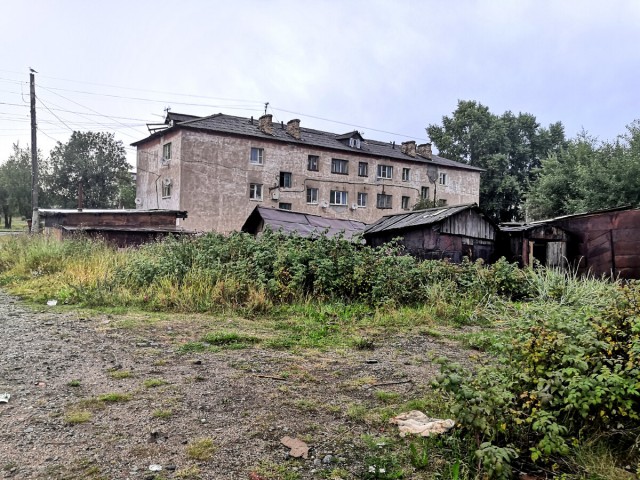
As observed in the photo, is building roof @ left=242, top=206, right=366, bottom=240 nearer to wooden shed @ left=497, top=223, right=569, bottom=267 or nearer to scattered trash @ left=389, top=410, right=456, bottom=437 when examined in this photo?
wooden shed @ left=497, top=223, right=569, bottom=267

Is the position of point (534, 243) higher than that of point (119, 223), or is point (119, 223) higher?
point (119, 223)

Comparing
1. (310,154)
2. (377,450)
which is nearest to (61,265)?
(377,450)

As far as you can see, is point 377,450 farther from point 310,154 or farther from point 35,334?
point 310,154

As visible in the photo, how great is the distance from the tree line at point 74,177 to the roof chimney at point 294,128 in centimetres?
2207

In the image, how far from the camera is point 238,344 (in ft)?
17.4

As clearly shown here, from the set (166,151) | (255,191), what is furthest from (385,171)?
(166,151)

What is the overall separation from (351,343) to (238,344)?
1.38 m

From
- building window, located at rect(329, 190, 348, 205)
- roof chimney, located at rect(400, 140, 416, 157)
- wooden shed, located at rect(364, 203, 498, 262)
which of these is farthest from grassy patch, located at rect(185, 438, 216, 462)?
roof chimney, located at rect(400, 140, 416, 157)

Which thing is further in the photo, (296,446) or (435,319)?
(435,319)

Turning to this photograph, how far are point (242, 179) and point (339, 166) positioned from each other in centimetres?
823

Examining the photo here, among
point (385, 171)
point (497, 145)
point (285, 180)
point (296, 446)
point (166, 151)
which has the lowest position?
point (296, 446)

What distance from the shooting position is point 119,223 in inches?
842

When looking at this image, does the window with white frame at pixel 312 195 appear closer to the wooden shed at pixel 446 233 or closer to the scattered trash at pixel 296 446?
the wooden shed at pixel 446 233

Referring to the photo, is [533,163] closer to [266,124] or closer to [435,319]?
[266,124]
